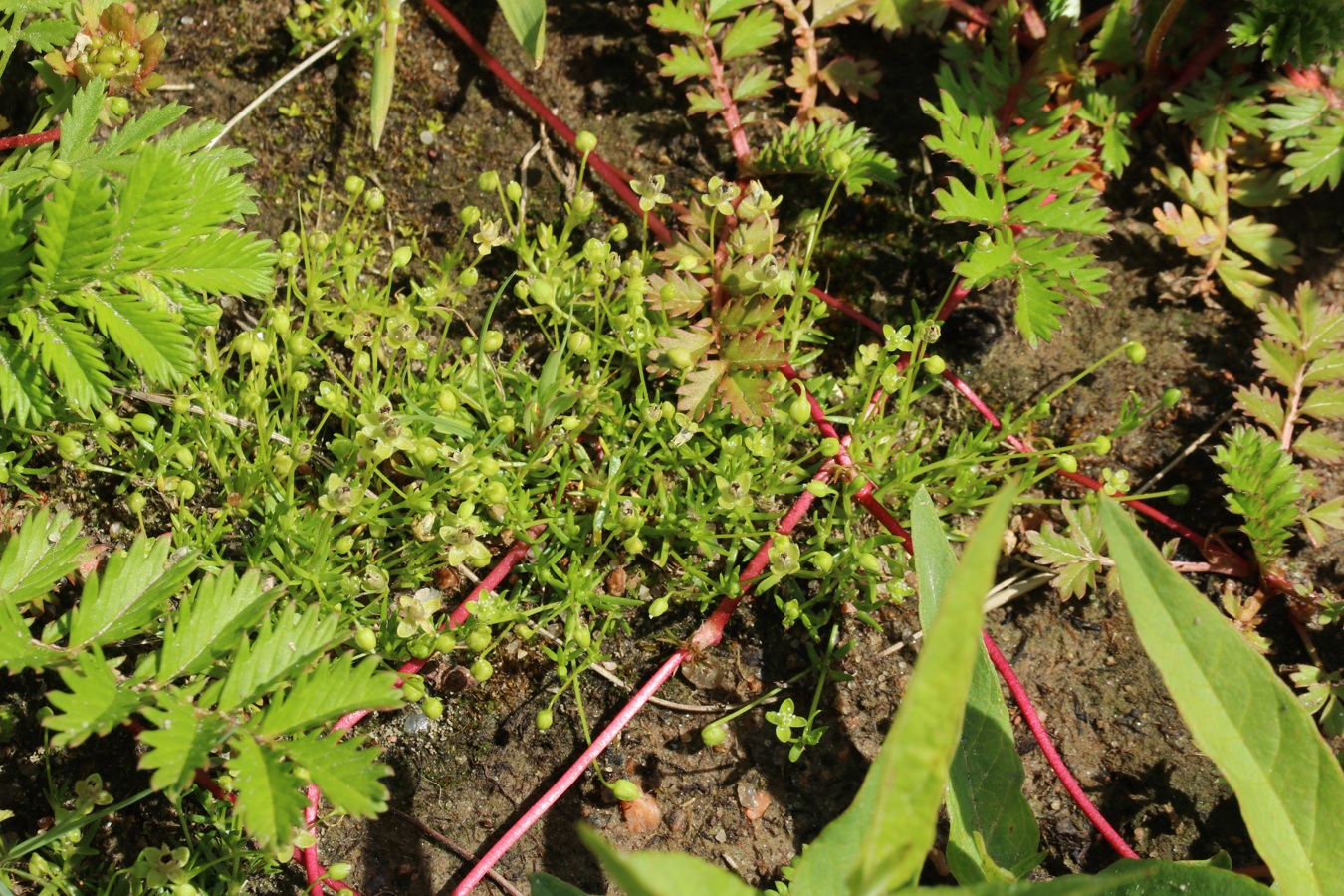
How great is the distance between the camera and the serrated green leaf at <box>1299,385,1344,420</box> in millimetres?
2439

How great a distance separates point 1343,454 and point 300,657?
2.51 meters

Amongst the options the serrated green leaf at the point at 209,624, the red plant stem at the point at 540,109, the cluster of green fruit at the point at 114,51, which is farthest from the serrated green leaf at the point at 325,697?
the cluster of green fruit at the point at 114,51

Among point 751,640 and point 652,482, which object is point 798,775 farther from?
point 652,482

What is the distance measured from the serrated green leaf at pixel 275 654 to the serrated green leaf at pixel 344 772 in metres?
0.13

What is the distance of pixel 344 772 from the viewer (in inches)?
60.7

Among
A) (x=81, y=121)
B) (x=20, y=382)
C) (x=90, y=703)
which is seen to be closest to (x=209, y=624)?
(x=90, y=703)

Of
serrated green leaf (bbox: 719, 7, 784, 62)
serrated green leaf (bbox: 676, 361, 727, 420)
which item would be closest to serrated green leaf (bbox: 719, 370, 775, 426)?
serrated green leaf (bbox: 676, 361, 727, 420)

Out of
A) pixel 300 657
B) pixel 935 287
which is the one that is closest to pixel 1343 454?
pixel 935 287

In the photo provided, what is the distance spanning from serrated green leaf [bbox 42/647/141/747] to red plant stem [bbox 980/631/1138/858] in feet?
5.31

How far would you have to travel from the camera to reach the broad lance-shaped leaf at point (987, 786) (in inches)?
75.4

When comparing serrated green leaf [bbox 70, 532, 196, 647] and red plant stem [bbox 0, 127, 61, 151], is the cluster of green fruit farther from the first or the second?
serrated green leaf [bbox 70, 532, 196, 647]

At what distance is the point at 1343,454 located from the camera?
256cm

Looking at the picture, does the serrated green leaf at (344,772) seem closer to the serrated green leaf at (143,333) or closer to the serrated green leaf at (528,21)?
the serrated green leaf at (143,333)

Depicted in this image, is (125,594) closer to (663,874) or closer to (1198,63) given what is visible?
(663,874)
